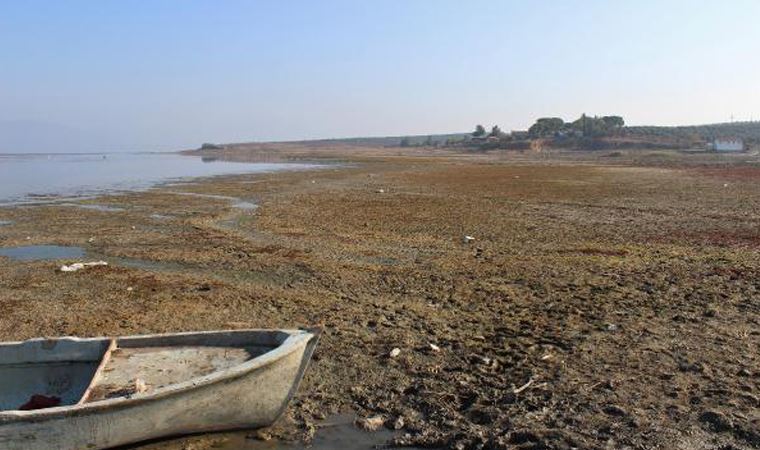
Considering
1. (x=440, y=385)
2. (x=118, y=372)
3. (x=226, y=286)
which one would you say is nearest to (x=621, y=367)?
(x=440, y=385)

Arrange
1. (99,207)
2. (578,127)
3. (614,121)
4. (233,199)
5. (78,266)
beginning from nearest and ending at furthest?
(78,266)
(99,207)
(233,199)
(578,127)
(614,121)

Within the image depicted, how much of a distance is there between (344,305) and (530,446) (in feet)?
17.0

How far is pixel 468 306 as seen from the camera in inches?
403

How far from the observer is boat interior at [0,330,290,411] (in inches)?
259

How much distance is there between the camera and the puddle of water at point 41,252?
15.3 meters

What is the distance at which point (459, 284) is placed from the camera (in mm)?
11688

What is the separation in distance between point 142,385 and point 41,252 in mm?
11698

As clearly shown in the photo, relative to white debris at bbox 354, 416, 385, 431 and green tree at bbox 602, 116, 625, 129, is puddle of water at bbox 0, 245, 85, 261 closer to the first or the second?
white debris at bbox 354, 416, 385, 431

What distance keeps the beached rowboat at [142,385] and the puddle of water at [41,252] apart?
908 centimetres

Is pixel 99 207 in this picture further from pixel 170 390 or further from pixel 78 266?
pixel 170 390

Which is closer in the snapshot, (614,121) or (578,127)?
(578,127)

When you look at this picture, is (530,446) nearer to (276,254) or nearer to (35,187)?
(276,254)

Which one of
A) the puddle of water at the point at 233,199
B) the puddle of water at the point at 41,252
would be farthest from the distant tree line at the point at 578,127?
the puddle of water at the point at 41,252

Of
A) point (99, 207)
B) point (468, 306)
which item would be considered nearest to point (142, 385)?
point (468, 306)
